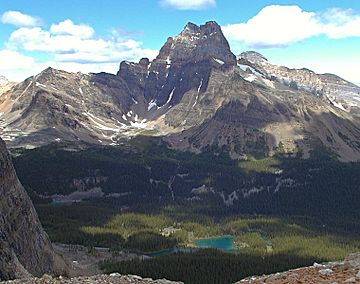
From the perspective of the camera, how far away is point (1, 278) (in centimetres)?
9775

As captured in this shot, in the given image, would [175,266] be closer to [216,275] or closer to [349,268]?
[216,275]

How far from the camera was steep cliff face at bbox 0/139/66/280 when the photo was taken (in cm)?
12850

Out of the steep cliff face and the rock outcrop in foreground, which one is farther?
the steep cliff face

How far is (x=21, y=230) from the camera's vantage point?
13625 centimetres

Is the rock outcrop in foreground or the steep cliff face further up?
the rock outcrop in foreground

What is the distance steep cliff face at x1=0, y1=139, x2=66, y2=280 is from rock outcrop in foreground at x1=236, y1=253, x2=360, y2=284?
96078mm

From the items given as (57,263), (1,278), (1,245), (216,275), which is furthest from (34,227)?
(216,275)

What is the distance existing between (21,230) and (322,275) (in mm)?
114457

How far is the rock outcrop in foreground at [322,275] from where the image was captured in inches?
1380

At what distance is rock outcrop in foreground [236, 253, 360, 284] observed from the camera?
3506 cm

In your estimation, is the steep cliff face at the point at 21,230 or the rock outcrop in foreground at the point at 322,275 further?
the steep cliff face at the point at 21,230

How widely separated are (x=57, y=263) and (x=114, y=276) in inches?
3933

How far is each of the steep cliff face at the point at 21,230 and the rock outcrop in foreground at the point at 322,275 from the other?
96078mm

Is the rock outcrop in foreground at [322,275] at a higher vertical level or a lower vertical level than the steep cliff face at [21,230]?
higher
